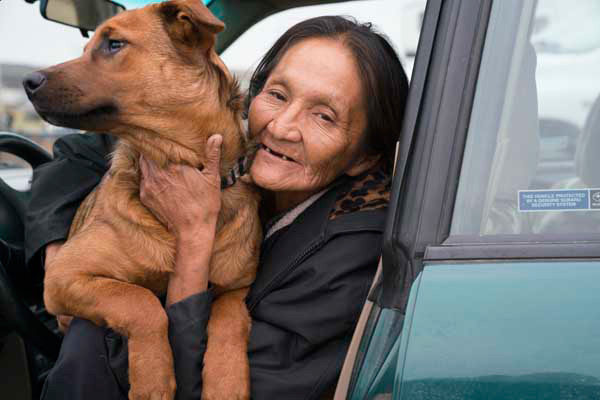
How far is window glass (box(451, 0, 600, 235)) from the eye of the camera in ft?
3.83

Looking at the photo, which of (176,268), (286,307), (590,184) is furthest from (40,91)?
(590,184)

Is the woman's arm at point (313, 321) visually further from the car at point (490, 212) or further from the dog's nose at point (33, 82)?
the dog's nose at point (33, 82)

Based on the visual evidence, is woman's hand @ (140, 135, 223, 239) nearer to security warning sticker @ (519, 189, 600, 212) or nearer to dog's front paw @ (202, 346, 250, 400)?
dog's front paw @ (202, 346, 250, 400)

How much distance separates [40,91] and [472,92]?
1.24 meters

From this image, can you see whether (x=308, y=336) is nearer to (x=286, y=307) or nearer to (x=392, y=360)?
(x=286, y=307)

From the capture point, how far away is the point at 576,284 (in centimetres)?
107

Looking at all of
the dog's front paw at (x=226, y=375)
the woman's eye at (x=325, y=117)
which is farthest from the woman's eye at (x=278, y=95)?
the dog's front paw at (x=226, y=375)

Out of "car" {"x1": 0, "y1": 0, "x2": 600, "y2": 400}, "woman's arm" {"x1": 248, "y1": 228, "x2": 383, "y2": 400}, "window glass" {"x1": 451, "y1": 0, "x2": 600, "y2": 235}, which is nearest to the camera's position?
→ "car" {"x1": 0, "y1": 0, "x2": 600, "y2": 400}

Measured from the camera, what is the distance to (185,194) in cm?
192

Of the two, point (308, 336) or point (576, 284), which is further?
point (308, 336)

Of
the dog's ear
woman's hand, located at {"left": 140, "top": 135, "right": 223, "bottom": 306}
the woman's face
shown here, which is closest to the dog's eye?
the dog's ear

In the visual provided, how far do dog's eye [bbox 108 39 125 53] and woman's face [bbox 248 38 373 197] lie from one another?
485mm

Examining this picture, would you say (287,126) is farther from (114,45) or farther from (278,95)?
(114,45)

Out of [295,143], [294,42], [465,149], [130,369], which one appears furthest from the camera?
[294,42]
